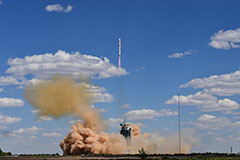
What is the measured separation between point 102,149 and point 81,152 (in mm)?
8571

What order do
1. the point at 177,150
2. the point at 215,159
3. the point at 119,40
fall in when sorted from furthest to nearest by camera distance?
the point at 177,150
the point at 119,40
the point at 215,159

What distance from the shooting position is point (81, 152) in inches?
6708

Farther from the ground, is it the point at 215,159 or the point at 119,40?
the point at 119,40

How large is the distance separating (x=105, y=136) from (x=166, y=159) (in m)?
53.2

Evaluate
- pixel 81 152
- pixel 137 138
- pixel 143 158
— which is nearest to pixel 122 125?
pixel 137 138

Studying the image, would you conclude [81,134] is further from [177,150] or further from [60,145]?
[177,150]

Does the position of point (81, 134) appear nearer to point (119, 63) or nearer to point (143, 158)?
point (119, 63)

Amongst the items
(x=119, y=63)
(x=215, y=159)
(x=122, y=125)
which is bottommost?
(x=215, y=159)

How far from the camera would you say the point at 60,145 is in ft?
587

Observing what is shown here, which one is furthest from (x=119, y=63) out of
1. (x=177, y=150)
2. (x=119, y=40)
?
(x=177, y=150)

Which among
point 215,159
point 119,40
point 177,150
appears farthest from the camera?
point 177,150

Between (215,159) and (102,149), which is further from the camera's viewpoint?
(102,149)

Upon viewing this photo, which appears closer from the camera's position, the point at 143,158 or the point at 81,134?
the point at 143,158

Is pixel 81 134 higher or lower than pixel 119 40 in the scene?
lower
